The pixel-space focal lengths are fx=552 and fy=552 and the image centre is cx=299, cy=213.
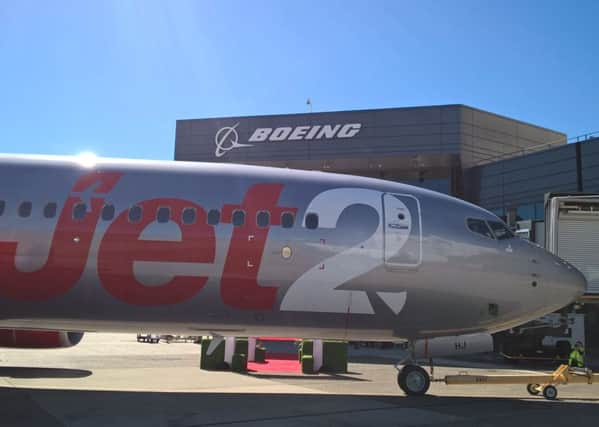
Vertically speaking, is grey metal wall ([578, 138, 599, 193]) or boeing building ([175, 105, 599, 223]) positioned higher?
boeing building ([175, 105, 599, 223])

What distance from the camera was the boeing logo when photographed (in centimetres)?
4766

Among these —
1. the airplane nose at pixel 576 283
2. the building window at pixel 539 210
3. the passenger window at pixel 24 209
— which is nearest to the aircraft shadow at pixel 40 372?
the passenger window at pixel 24 209

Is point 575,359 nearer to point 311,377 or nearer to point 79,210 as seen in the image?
point 311,377

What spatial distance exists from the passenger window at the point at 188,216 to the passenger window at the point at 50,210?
8.97ft

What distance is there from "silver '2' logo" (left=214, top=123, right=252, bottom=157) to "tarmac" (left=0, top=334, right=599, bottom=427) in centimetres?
3348

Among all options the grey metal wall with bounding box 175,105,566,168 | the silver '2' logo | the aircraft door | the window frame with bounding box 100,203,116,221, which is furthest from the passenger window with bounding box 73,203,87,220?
the silver '2' logo

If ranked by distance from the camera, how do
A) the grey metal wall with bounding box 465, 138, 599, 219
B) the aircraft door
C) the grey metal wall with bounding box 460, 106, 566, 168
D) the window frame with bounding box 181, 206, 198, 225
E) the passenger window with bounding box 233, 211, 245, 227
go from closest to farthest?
the window frame with bounding box 181, 206, 198, 225
the passenger window with bounding box 233, 211, 245, 227
the aircraft door
the grey metal wall with bounding box 465, 138, 599, 219
the grey metal wall with bounding box 460, 106, 566, 168

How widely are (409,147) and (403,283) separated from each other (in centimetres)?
3493

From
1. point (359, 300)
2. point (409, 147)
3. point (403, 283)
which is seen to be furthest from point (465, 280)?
point (409, 147)

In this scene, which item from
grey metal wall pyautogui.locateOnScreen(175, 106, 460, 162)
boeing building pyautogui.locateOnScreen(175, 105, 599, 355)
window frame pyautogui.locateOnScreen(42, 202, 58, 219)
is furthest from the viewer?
grey metal wall pyautogui.locateOnScreen(175, 106, 460, 162)

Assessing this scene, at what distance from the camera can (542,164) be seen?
119ft

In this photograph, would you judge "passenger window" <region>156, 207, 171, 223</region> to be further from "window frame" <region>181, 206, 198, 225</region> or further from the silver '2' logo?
the silver '2' logo

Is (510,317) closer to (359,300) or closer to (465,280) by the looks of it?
(465,280)

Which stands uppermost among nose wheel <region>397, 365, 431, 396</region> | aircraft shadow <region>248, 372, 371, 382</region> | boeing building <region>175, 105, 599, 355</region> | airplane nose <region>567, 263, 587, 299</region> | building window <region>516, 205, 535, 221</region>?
boeing building <region>175, 105, 599, 355</region>
